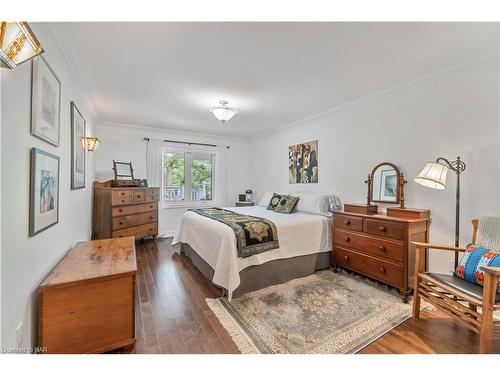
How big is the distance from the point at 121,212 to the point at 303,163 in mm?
3284

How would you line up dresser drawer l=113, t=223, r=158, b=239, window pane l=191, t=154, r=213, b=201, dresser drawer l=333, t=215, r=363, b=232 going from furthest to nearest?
window pane l=191, t=154, r=213, b=201
dresser drawer l=113, t=223, r=158, b=239
dresser drawer l=333, t=215, r=363, b=232

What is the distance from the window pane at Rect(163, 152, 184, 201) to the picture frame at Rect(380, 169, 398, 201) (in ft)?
12.9

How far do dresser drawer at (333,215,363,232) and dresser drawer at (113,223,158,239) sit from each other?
130 inches

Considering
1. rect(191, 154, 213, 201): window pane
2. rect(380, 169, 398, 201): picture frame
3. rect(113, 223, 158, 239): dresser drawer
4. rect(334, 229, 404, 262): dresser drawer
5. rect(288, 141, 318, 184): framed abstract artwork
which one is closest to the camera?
rect(334, 229, 404, 262): dresser drawer

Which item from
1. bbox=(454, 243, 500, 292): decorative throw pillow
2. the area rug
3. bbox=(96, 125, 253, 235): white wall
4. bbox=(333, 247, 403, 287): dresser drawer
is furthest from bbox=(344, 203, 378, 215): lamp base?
bbox=(96, 125, 253, 235): white wall

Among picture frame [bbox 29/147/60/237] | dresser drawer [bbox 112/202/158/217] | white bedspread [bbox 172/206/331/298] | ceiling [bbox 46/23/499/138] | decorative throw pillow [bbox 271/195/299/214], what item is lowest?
white bedspread [bbox 172/206/331/298]

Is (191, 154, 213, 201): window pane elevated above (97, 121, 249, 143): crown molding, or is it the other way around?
(97, 121, 249, 143): crown molding

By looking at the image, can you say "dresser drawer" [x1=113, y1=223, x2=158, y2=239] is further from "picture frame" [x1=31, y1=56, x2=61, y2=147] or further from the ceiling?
"picture frame" [x1=31, y1=56, x2=61, y2=147]

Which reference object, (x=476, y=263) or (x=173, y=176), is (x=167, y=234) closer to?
(x=173, y=176)

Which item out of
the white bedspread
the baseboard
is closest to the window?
the baseboard

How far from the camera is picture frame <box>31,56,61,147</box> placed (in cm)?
125

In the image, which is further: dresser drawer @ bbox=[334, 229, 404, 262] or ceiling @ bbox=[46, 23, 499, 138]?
dresser drawer @ bbox=[334, 229, 404, 262]
